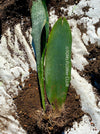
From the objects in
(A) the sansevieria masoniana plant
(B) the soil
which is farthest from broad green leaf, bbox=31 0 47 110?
(B) the soil

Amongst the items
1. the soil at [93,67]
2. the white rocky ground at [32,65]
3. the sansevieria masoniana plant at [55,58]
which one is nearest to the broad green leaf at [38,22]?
the sansevieria masoniana plant at [55,58]

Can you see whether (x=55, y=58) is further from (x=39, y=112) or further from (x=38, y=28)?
(x=39, y=112)

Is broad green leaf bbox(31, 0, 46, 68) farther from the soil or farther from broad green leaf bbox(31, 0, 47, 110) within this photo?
the soil

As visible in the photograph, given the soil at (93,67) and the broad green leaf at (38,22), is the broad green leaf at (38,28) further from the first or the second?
the soil at (93,67)

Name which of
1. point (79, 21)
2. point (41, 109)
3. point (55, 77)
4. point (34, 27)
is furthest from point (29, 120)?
point (79, 21)

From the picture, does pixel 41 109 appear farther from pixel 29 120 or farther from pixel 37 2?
pixel 37 2

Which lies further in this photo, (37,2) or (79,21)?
(79,21)

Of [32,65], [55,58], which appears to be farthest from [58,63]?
[32,65]
